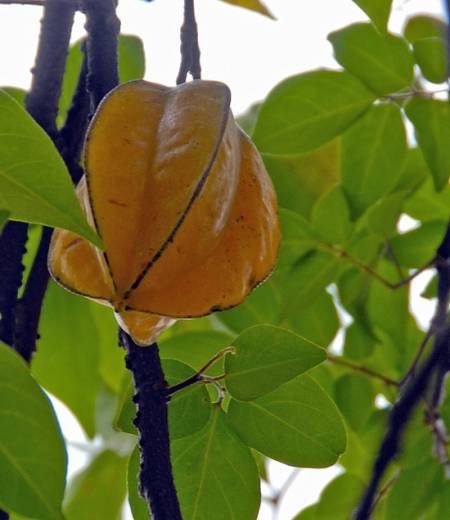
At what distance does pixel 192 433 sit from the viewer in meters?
0.97

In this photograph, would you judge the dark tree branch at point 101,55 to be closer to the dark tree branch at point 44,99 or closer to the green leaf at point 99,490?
the dark tree branch at point 44,99

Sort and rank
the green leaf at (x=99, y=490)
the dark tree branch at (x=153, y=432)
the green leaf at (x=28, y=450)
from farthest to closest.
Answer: the green leaf at (x=99, y=490)
the dark tree branch at (x=153, y=432)
the green leaf at (x=28, y=450)

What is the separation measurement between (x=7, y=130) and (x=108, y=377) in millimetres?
817

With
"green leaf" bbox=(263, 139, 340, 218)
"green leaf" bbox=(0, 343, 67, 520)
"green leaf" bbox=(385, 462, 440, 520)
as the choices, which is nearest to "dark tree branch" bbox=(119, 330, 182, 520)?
"green leaf" bbox=(0, 343, 67, 520)

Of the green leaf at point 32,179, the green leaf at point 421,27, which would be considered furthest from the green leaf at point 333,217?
the green leaf at point 32,179

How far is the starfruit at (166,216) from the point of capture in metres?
0.85

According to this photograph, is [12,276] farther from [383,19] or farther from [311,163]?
[311,163]

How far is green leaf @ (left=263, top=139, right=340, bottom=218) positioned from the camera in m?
1.62

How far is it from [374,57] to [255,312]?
1.37 feet

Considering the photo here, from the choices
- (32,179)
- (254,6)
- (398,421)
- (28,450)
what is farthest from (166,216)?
(254,6)

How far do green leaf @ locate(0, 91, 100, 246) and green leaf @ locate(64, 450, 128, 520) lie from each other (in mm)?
991

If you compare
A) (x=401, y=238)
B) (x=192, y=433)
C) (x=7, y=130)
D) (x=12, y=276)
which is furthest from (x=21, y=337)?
(x=401, y=238)

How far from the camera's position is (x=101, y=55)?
3.18 feet

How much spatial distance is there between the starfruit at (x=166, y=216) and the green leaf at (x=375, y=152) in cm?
42
